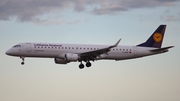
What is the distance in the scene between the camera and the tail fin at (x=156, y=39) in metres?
95.9

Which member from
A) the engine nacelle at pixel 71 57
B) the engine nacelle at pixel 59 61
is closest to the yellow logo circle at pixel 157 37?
the engine nacelle at pixel 71 57

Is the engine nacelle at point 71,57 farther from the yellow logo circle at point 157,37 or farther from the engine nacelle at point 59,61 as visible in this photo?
the yellow logo circle at point 157,37

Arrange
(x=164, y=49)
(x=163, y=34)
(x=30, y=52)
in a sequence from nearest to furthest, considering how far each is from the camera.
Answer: (x=30, y=52), (x=164, y=49), (x=163, y=34)

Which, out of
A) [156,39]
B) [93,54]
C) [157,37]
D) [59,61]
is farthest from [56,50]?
[157,37]

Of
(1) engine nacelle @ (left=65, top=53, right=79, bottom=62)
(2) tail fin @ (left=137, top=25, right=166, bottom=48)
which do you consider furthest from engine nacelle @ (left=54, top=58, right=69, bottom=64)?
(2) tail fin @ (left=137, top=25, right=166, bottom=48)

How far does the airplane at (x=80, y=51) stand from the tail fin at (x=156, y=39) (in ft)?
3.62

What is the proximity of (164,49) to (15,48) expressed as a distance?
2639 centimetres

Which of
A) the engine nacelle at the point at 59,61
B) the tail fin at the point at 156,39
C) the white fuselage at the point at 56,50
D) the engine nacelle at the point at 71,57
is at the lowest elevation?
the engine nacelle at the point at 59,61

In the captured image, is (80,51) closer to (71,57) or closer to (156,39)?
(71,57)

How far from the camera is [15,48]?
8569 cm

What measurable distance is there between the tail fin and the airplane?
1102mm

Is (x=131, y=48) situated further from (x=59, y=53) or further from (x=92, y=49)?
(x=59, y=53)

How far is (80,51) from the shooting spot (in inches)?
3455

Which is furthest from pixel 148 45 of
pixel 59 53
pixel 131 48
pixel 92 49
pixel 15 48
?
pixel 15 48
